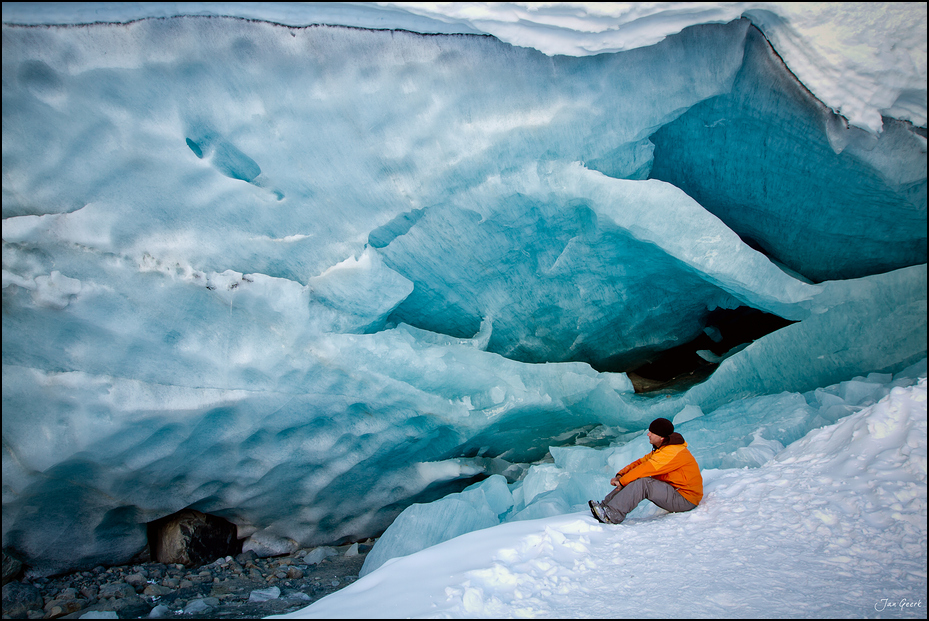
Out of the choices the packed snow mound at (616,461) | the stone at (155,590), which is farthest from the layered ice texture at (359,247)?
the stone at (155,590)

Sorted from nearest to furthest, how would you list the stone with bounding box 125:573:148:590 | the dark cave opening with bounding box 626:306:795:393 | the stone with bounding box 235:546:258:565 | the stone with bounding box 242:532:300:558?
1. the stone with bounding box 125:573:148:590
2. the stone with bounding box 235:546:258:565
3. the stone with bounding box 242:532:300:558
4. the dark cave opening with bounding box 626:306:795:393

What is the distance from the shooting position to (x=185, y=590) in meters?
2.68

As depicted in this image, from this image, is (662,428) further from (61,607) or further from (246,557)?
(61,607)

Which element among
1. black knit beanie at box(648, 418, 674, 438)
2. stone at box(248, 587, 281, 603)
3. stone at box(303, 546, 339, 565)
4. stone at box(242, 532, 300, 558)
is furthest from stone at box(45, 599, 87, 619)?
black knit beanie at box(648, 418, 674, 438)

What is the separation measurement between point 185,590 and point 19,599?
28.3 inches

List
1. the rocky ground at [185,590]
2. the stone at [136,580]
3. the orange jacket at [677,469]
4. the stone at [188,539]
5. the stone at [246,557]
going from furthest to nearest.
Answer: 1. the stone at [246,557]
2. the stone at [188,539]
3. the stone at [136,580]
4. the rocky ground at [185,590]
5. the orange jacket at [677,469]

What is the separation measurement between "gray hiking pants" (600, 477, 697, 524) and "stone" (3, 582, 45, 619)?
280 cm

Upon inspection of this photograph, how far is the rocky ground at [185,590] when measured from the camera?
2.38 meters

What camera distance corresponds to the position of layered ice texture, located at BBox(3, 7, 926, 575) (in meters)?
2.47

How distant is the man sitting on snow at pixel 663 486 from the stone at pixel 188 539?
8.02 feet

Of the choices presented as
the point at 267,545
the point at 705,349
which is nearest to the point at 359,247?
the point at 267,545

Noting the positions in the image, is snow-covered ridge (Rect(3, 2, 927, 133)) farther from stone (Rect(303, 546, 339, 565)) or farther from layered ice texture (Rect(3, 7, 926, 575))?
stone (Rect(303, 546, 339, 565))

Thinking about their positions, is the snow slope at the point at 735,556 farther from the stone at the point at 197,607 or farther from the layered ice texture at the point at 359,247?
the stone at the point at 197,607

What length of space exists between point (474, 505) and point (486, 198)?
72.9 inches
